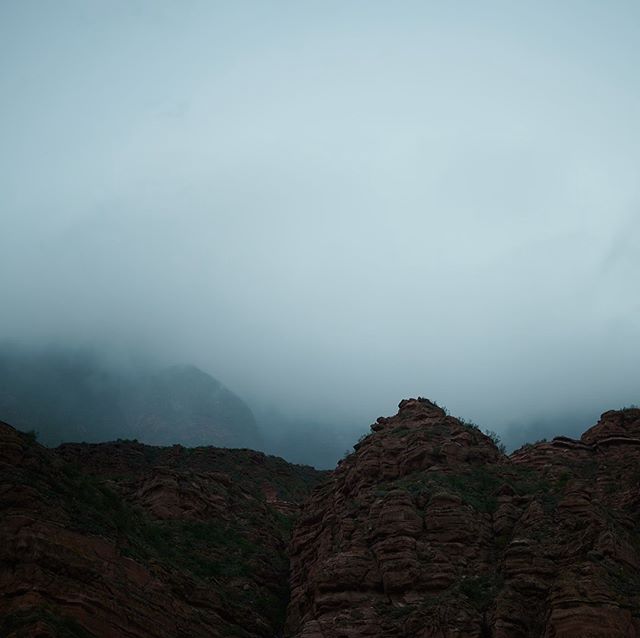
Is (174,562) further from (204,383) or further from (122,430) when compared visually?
(204,383)

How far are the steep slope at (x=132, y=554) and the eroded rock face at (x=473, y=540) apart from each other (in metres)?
2.97

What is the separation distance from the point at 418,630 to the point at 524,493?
11.2m

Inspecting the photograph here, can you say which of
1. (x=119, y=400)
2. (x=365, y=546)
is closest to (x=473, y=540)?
(x=365, y=546)

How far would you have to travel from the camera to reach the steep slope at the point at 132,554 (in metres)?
20.1

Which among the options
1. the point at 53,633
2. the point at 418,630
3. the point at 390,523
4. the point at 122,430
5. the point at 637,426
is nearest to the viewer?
the point at 53,633

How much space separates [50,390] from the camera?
379ft

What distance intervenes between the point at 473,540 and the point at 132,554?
15.0 meters

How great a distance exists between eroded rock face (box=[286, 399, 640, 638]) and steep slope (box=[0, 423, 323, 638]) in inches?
117

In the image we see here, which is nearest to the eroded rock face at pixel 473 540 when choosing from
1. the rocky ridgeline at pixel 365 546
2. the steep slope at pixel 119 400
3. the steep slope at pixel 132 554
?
the rocky ridgeline at pixel 365 546

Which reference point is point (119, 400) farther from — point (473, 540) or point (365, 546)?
point (473, 540)

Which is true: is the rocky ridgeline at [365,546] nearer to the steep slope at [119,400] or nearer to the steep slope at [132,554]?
the steep slope at [132,554]

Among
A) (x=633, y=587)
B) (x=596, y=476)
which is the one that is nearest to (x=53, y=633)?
(x=633, y=587)

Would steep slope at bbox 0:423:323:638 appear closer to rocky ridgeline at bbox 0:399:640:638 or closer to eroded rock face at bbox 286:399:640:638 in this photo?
rocky ridgeline at bbox 0:399:640:638

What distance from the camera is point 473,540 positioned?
28281 millimetres
